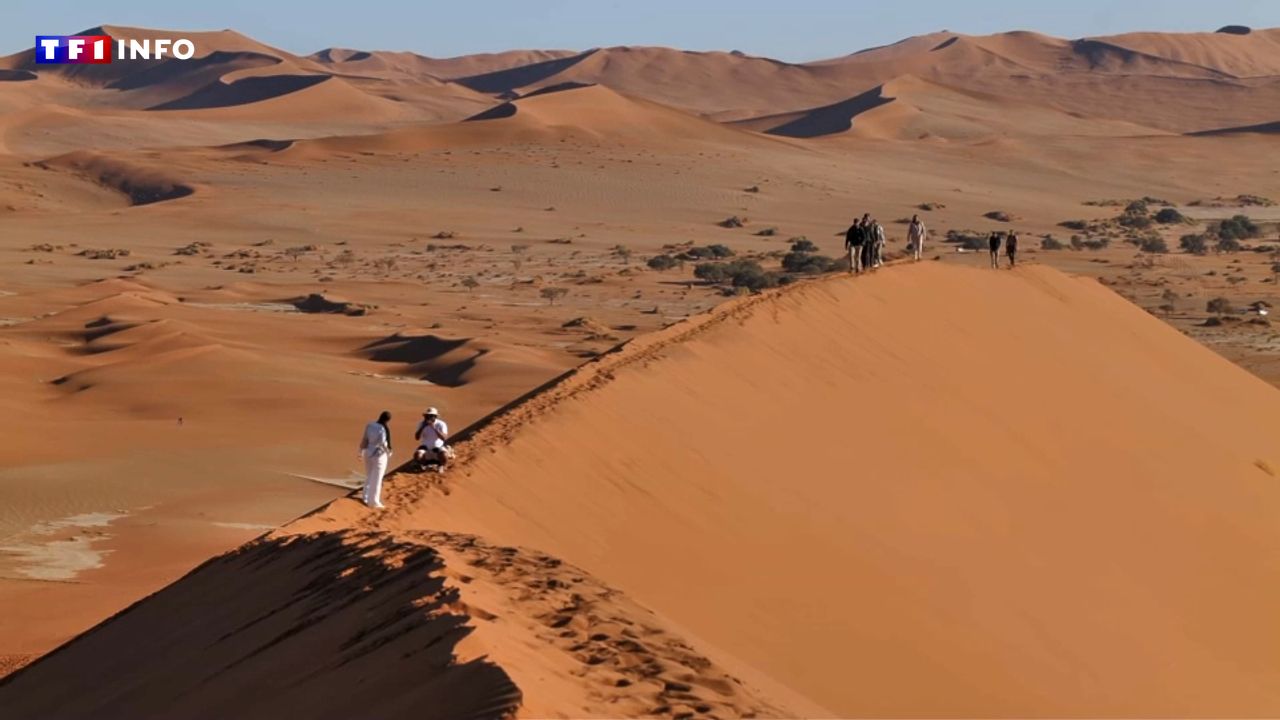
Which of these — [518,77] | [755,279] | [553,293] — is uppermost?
[518,77]

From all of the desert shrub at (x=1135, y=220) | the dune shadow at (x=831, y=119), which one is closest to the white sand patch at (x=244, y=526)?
the desert shrub at (x=1135, y=220)

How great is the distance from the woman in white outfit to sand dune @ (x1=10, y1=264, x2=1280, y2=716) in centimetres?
27

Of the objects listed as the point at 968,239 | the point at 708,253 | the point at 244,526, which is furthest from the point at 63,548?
the point at 968,239

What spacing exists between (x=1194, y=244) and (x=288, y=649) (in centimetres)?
5073

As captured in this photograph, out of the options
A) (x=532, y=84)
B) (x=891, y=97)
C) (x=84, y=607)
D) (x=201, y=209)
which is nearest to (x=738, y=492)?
(x=84, y=607)

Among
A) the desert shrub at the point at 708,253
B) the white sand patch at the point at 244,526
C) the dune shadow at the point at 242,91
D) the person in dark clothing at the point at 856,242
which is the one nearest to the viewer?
the white sand patch at the point at 244,526

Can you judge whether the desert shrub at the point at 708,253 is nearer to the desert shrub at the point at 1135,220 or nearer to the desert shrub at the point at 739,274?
the desert shrub at the point at 739,274

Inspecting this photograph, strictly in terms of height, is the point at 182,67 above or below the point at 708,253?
above

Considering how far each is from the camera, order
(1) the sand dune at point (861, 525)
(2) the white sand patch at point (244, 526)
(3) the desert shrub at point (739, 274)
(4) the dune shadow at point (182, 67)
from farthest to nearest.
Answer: (4) the dune shadow at point (182, 67) < (3) the desert shrub at point (739, 274) < (2) the white sand patch at point (244, 526) < (1) the sand dune at point (861, 525)

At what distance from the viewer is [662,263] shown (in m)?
49.0

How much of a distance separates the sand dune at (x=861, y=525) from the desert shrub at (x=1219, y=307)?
18559 millimetres

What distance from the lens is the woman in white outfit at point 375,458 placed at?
1267 cm

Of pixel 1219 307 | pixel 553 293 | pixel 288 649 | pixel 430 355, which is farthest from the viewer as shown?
pixel 553 293

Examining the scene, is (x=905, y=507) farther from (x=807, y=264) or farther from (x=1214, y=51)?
(x=1214, y=51)
